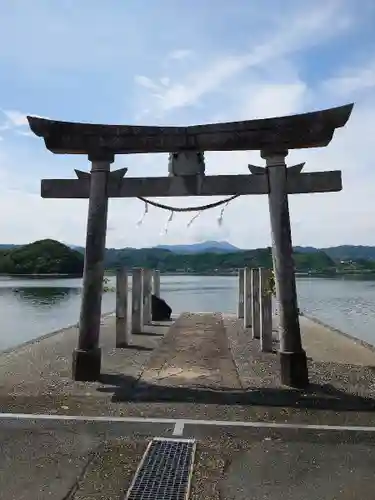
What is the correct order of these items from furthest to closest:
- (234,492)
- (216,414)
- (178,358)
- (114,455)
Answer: (178,358), (216,414), (114,455), (234,492)

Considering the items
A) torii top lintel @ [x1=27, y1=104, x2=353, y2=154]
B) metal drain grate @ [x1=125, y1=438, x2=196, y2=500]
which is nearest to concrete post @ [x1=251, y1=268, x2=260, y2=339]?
torii top lintel @ [x1=27, y1=104, x2=353, y2=154]

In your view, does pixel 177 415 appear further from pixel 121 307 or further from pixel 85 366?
pixel 121 307

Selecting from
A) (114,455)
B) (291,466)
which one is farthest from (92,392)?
(291,466)

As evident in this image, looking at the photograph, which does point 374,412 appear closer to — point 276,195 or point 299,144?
point 276,195

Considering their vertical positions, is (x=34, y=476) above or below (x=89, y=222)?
below

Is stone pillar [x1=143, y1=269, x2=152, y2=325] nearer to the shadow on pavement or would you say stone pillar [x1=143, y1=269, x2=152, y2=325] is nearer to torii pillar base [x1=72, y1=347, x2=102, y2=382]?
torii pillar base [x1=72, y1=347, x2=102, y2=382]

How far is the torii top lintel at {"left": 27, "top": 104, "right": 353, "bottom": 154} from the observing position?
745 cm

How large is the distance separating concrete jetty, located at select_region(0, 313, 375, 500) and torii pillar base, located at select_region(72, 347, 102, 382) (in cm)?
15

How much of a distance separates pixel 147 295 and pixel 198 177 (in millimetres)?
8360

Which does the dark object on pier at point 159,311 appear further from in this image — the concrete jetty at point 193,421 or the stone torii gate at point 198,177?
the stone torii gate at point 198,177

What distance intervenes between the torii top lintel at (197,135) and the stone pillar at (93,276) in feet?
1.17

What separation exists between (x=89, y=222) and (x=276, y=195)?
316 cm

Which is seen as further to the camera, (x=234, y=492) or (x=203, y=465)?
(x=203, y=465)

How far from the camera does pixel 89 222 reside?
307 inches
